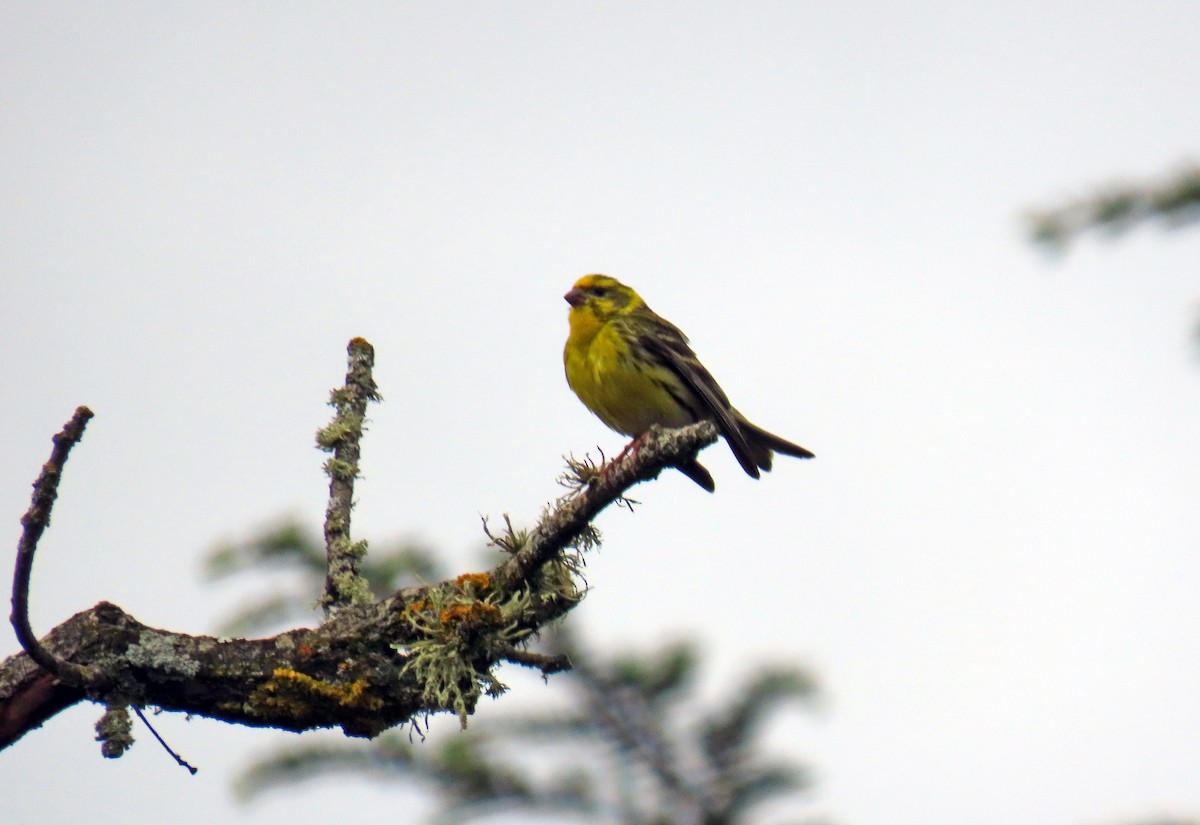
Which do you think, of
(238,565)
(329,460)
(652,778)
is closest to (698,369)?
(238,565)

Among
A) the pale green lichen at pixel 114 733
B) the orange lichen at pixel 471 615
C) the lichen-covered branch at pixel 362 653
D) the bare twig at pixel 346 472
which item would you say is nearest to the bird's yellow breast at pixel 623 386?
the bare twig at pixel 346 472

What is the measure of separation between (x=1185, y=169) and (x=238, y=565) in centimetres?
356

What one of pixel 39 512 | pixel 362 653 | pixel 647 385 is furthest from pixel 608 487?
pixel 647 385

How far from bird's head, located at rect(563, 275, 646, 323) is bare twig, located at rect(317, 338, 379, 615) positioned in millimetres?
3839

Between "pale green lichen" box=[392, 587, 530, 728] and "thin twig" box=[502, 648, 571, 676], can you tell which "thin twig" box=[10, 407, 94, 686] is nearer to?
"pale green lichen" box=[392, 587, 530, 728]

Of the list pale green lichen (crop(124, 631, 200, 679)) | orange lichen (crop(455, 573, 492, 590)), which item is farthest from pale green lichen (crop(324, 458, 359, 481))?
pale green lichen (crop(124, 631, 200, 679))

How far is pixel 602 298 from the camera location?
28.3 ft

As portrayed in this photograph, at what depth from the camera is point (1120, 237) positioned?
171 inches

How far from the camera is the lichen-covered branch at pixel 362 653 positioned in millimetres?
3295

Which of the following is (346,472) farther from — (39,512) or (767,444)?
(767,444)

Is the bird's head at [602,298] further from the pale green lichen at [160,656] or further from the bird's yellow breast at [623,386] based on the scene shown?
the pale green lichen at [160,656]

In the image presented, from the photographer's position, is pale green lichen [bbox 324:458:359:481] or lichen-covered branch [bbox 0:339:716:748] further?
pale green lichen [bbox 324:458:359:481]

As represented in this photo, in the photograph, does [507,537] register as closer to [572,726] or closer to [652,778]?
[572,726]

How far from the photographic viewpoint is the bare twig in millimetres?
4047
